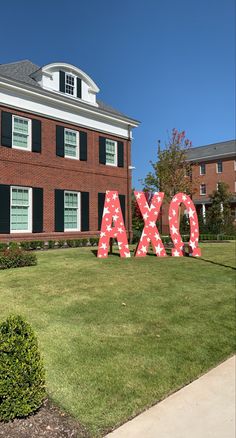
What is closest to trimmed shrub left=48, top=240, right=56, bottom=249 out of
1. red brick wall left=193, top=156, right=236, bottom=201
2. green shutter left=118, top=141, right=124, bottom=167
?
green shutter left=118, top=141, right=124, bottom=167

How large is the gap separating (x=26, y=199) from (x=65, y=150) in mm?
3774

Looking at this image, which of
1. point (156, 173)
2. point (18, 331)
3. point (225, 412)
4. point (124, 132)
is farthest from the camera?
point (156, 173)

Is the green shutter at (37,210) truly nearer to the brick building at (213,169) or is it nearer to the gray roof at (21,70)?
the gray roof at (21,70)

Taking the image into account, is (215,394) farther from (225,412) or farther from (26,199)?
(26,199)

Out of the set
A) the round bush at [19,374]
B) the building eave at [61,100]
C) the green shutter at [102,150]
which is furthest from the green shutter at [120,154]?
the round bush at [19,374]

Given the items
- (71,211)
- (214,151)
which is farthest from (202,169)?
(71,211)

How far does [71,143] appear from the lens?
2011cm

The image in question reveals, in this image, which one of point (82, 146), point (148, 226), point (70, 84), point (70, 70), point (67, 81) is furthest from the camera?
point (70, 84)

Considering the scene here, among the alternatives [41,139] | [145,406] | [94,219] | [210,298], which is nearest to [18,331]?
[145,406]

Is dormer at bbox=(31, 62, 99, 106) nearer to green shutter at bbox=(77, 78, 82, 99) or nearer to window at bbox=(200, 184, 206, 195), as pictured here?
green shutter at bbox=(77, 78, 82, 99)

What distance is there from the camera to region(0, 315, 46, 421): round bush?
10.8 feet

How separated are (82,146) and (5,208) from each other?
6071 mm

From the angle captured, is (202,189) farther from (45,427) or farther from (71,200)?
(45,427)

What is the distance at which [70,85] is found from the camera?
20953mm
